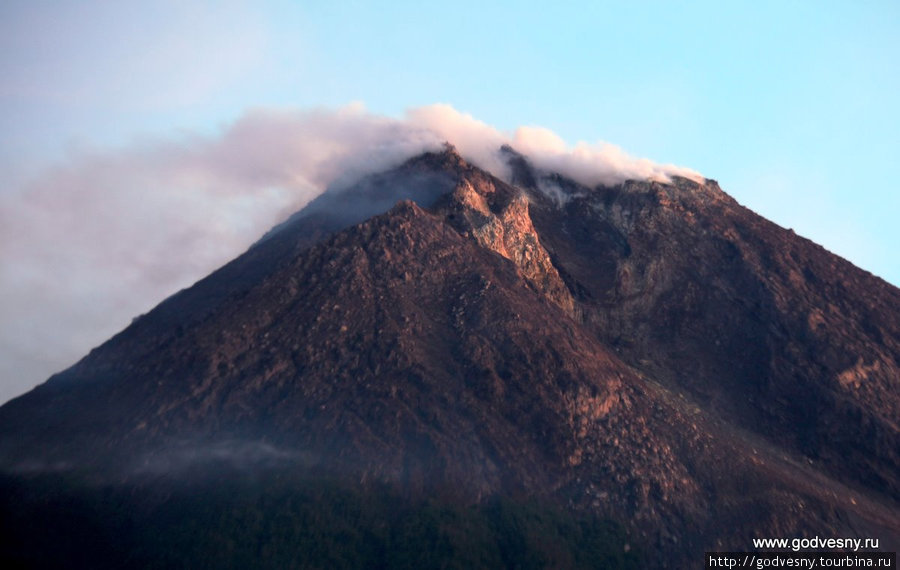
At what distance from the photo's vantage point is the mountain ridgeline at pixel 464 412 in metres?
124

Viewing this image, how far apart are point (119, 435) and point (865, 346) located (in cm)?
14124

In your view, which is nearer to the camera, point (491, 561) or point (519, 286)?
point (491, 561)

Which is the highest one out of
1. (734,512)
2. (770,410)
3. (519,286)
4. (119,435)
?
(519,286)

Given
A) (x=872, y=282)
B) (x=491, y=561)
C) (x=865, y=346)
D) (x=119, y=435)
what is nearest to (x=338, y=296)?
(x=119, y=435)

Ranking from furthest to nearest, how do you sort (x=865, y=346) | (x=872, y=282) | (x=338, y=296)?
(x=872, y=282), (x=865, y=346), (x=338, y=296)

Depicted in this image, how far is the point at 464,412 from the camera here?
140 meters

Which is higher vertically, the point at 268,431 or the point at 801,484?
→ the point at 268,431

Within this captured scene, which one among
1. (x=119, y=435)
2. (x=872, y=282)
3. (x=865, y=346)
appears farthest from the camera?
(x=872, y=282)

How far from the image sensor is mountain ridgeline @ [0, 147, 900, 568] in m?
124

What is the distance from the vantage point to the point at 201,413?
452 feet

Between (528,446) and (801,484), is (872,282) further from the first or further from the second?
(528,446)

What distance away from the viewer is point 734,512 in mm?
128000

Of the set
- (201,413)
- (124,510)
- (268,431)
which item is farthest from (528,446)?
(124,510)

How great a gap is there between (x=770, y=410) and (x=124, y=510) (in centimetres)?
11880
